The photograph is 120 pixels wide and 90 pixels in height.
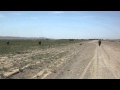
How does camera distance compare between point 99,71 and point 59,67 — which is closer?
point 99,71

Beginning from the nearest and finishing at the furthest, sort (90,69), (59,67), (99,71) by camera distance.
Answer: (99,71) < (90,69) < (59,67)

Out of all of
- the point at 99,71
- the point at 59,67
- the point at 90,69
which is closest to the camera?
the point at 99,71

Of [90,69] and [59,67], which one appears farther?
[59,67]

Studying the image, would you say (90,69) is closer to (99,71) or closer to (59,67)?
(99,71)

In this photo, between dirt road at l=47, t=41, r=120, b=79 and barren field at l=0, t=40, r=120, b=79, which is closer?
dirt road at l=47, t=41, r=120, b=79

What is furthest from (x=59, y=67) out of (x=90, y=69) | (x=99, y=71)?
(x=99, y=71)

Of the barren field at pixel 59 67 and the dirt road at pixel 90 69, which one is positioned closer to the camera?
the dirt road at pixel 90 69
